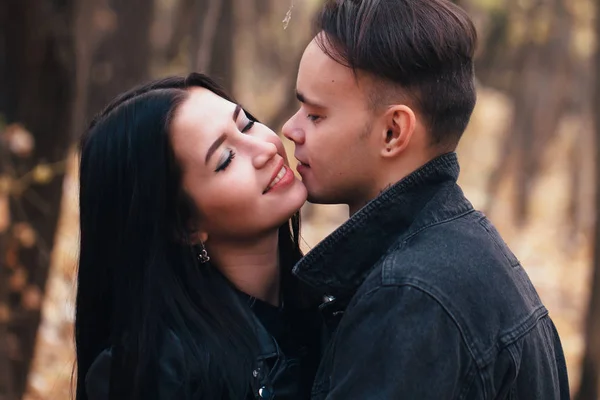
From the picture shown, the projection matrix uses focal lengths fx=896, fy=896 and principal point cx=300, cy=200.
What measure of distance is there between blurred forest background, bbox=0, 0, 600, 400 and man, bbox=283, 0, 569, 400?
1.47ft

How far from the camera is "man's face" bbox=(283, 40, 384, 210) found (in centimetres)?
211

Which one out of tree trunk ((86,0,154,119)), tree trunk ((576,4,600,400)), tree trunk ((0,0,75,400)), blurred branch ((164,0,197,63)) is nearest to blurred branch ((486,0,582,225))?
blurred branch ((164,0,197,63))

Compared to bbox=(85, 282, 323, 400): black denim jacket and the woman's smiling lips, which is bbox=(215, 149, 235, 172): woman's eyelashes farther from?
bbox=(85, 282, 323, 400): black denim jacket

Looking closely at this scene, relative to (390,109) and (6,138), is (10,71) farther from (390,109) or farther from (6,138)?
(390,109)

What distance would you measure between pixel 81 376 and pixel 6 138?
1.84 meters

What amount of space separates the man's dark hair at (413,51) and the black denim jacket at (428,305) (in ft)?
0.46

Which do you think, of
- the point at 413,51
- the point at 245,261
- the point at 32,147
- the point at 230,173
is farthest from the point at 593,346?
the point at 413,51

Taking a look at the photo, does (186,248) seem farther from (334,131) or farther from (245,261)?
(334,131)

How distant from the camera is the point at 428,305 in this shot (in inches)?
71.1

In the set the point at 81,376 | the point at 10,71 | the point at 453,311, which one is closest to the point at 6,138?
the point at 10,71

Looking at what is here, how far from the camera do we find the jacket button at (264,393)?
2250 millimetres

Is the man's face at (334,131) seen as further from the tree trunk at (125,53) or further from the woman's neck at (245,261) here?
the tree trunk at (125,53)

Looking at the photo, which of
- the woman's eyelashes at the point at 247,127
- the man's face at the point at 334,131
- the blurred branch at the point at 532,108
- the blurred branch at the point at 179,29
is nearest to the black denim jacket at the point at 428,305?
the man's face at the point at 334,131

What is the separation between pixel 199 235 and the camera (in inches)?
95.2
